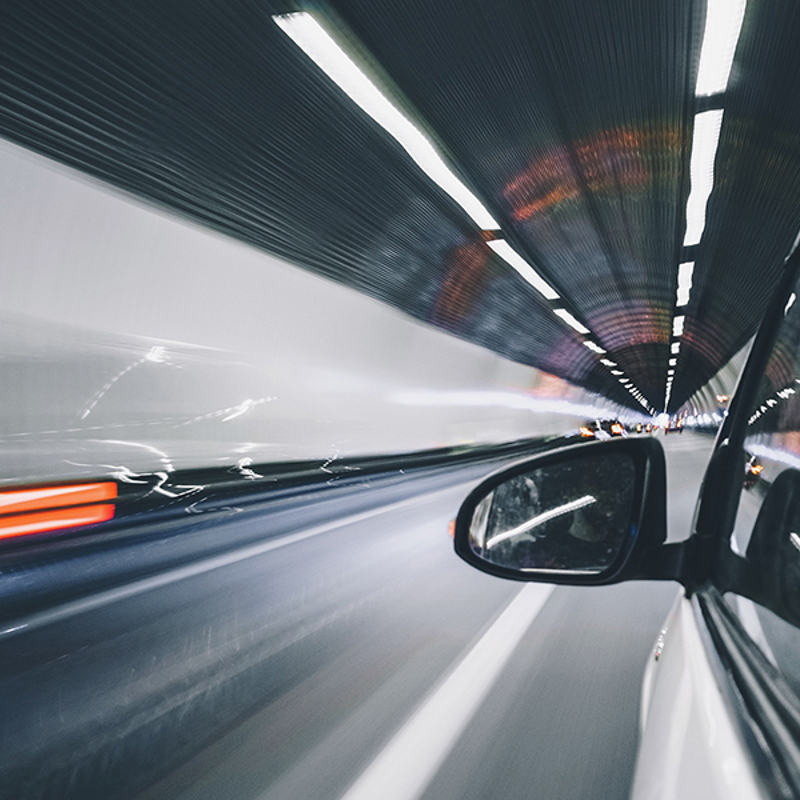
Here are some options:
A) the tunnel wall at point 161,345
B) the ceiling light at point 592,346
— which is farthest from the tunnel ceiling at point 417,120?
the ceiling light at point 592,346

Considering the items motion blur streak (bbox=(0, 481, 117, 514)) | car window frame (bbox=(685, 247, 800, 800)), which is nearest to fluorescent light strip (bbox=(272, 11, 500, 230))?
motion blur streak (bbox=(0, 481, 117, 514))

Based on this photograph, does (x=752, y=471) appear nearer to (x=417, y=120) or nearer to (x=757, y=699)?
(x=757, y=699)

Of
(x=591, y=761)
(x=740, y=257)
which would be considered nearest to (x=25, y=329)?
(x=591, y=761)

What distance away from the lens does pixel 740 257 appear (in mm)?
16891

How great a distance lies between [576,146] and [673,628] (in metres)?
9.95

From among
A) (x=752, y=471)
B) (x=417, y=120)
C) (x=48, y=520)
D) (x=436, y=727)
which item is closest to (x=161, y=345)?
(x=48, y=520)

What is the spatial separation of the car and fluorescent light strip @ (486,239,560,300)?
13.7 meters

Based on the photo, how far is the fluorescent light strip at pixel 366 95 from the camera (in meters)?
6.74

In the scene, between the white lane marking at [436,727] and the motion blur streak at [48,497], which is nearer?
the white lane marking at [436,727]

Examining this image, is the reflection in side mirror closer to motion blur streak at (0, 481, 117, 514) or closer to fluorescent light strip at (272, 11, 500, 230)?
motion blur streak at (0, 481, 117, 514)

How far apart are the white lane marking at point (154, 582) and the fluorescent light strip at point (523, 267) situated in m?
8.46

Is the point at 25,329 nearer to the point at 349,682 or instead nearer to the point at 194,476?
the point at 194,476

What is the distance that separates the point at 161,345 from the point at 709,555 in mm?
10572

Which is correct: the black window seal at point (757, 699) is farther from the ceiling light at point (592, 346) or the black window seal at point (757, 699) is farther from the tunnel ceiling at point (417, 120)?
the ceiling light at point (592, 346)
